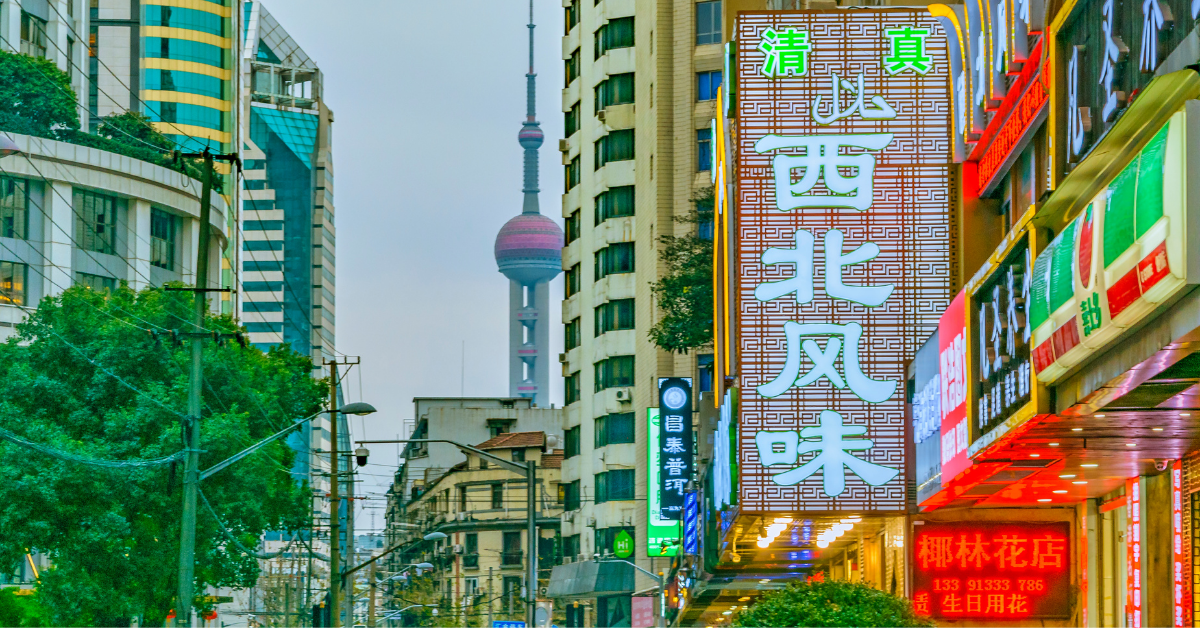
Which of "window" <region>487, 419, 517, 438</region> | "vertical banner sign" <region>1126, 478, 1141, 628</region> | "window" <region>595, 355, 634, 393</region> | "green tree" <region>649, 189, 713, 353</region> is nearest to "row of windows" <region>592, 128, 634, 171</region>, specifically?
"window" <region>595, 355, 634, 393</region>

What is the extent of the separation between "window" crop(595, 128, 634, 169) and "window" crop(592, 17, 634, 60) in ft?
14.3

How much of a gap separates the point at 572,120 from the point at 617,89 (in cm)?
995

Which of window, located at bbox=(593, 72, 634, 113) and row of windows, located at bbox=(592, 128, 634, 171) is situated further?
row of windows, located at bbox=(592, 128, 634, 171)

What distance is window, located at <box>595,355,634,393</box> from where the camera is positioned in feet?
282

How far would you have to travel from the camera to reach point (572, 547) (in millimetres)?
102500

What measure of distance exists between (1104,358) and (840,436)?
15.6 m

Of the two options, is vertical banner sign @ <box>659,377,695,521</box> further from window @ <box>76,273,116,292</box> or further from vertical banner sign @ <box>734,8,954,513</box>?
window @ <box>76,273,116,292</box>

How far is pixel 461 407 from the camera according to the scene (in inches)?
6427

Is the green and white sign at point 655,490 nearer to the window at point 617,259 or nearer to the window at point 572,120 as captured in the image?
Result: the window at point 617,259

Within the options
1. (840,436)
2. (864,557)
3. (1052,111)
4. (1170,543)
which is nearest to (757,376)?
(840,436)

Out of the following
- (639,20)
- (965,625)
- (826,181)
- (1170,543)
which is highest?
(639,20)

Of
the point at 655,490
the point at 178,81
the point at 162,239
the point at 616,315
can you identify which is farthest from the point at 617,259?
the point at 178,81

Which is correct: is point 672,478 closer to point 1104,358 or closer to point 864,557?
point 864,557

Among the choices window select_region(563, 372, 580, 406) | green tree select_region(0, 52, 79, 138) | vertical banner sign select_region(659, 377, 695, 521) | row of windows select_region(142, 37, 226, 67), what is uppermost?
row of windows select_region(142, 37, 226, 67)
